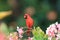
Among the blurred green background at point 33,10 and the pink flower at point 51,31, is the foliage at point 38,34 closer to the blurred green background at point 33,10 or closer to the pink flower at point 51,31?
the pink flower at point 51,31

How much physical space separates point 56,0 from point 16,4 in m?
0.38

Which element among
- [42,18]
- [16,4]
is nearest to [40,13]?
[42,18]

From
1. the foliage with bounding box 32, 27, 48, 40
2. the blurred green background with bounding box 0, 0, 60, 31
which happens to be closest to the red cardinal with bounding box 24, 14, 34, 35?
the foliage with bounding box 32, 27, 48, 40

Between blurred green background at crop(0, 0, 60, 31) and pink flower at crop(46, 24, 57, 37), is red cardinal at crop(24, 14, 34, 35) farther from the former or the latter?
blurred green background at crop(0, 0, 60, 31)

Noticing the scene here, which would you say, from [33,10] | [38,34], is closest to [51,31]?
[38,34]

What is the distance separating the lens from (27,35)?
121cm

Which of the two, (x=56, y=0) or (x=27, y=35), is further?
(x=56, y=0)

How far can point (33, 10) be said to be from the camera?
2.97 meters

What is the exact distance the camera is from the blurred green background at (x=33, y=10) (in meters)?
2.90

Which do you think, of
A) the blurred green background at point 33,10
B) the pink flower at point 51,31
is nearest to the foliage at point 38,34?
the pink flower at point 51,31

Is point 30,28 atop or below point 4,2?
below

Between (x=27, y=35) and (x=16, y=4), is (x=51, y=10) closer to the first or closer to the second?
(x=16, y=4)

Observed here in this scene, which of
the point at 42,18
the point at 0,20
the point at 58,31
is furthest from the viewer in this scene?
the point at 42,18

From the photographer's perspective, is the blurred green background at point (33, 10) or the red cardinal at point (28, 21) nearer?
the red cardinal at point (28, 21)
